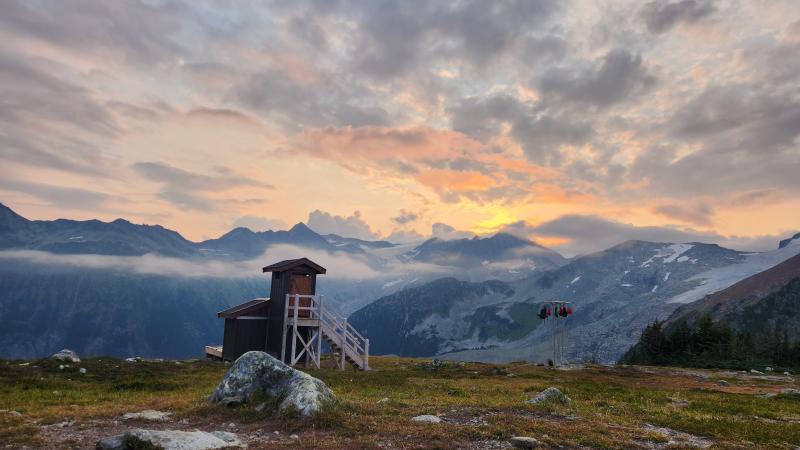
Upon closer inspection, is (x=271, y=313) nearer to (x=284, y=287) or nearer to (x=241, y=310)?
(x=241, y=310)

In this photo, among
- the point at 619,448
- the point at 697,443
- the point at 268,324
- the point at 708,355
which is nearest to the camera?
the point at 619,448

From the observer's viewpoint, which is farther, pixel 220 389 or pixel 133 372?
pixel 133 372

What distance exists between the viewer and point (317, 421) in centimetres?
1628

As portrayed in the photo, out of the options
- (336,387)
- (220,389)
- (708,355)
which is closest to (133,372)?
(336,387)

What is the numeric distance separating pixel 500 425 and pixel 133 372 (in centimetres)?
2642

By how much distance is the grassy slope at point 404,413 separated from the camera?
49.5ft

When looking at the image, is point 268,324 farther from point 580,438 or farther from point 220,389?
point 580,438

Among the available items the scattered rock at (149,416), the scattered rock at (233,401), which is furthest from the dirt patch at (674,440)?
the scattered rock at (149,416)

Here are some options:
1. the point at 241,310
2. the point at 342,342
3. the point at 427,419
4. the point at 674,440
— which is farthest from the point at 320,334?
the point at 674,440

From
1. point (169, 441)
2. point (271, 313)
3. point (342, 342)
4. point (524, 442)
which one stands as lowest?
point (342, 342)

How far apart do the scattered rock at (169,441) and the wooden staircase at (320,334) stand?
102 ft

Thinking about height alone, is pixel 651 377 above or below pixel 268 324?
below

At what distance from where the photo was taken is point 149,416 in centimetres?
1750

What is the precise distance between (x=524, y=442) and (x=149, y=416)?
12390mm
